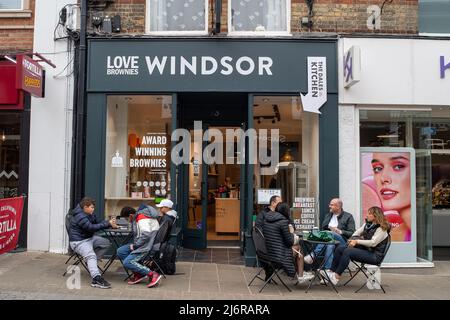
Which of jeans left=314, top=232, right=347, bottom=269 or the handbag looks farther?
jeans left=314, top=232, right=347, bottom=269

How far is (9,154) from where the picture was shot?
31.6 ft

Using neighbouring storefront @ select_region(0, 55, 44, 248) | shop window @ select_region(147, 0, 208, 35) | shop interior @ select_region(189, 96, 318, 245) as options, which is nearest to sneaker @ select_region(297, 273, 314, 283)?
shop interior @ select_region(189, 96, 318, 245)

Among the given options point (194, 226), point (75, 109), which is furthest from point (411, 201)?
point (75, 109)

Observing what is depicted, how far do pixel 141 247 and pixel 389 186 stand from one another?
4728 millimetres

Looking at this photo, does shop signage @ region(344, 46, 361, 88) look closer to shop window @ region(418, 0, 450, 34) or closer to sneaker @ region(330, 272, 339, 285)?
shop window @ region(418, 0, 450, 34)

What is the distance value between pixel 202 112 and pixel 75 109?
2.61m

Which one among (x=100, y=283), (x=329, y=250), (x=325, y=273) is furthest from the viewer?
(x=329, y=250)

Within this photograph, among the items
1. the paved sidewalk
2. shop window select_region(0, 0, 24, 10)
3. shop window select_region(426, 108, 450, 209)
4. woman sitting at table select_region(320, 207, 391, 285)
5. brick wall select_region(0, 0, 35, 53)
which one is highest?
shop window select_region(0, 0, 24, 10)

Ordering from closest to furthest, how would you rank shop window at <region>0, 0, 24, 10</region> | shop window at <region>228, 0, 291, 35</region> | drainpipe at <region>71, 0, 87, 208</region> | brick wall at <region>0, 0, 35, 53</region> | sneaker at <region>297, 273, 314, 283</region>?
sneaker at <region>297, 273, 314, 283</region>
drainpipe at <region>71, 0, 87, 208</region>
shop window at <region>228, 0, 291, 35</region>
brick wall at <region>0, 0, 35, 53</region>
shop window at <region>0, 0, 24, 10</region>

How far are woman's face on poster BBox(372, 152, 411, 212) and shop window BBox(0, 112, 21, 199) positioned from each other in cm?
691

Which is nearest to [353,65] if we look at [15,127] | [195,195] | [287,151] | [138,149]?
→ [287,151]

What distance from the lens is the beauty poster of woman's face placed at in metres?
8.92

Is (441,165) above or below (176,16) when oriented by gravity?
below

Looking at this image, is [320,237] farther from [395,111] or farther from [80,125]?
[80,125]
